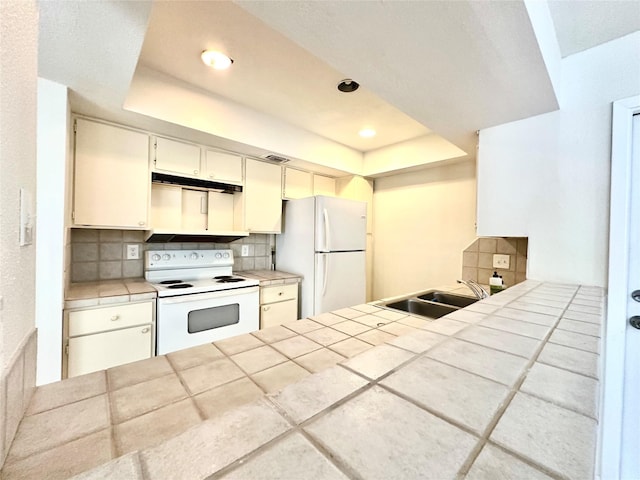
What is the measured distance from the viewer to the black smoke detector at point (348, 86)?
188cm

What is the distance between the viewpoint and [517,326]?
0.74m

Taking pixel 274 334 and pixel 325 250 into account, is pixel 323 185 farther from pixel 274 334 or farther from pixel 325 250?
pixel 274 334

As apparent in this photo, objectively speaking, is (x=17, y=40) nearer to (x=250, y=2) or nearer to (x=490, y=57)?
(x=250, y=2)

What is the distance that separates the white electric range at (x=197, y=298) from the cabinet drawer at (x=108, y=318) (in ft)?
0.31

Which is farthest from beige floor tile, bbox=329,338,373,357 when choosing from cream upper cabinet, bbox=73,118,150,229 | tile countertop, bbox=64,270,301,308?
cream upper cabinet, bbox=73,118,150,229

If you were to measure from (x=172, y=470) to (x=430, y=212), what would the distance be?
3112mm

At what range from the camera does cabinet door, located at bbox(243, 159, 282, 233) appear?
265cm

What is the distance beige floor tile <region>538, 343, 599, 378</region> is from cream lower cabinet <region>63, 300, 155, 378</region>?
209 centimetres

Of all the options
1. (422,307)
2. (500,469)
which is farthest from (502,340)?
(422,307)

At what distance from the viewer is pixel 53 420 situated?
0.55m

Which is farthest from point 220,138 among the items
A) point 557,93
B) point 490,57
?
point 557,93

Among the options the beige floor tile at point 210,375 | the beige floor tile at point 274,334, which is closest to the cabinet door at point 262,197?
the beige floor tile at point 274,334

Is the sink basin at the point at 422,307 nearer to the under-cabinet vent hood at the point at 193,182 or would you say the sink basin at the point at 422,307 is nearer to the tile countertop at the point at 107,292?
the tile countertop at the point at 107,292

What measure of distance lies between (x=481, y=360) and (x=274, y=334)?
0.72m
